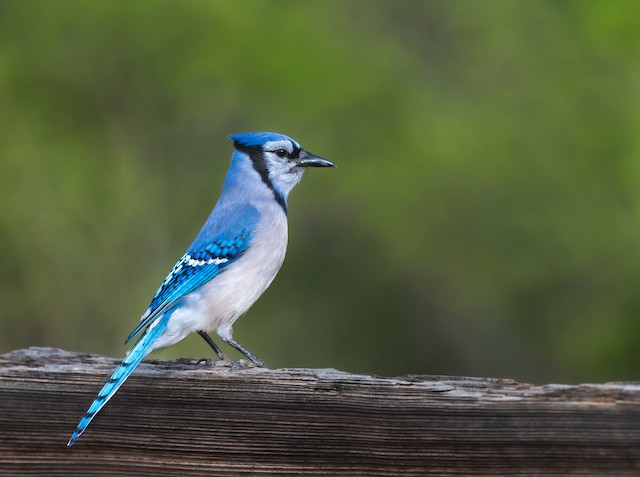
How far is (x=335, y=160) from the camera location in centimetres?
1009

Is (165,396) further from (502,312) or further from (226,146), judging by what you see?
(502,312)

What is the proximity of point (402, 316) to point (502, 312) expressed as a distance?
119 centimetres

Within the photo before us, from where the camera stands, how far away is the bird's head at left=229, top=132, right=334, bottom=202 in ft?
10.7

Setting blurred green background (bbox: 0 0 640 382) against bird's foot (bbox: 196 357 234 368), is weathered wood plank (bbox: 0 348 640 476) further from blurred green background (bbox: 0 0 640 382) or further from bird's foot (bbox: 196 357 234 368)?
blurred green background (bbox: 0 0 640 382)

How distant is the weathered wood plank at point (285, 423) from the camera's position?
1818 mm

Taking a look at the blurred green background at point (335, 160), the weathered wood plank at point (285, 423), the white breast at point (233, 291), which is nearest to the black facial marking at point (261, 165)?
the white breast at point (233, 291)

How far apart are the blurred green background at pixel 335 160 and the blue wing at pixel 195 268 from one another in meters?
6.47

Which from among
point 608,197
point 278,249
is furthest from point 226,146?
point 278,249

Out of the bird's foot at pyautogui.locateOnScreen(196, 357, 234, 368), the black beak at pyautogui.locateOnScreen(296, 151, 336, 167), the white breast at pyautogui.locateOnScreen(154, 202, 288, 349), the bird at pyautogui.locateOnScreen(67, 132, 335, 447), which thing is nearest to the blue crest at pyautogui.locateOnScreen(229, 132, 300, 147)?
the bird at pyautogui.locateOnScreen(67, 132, 335, 447)

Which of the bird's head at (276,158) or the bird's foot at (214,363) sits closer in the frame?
the bird's foot at (214,363)

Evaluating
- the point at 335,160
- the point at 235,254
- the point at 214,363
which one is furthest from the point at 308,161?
the point at 335,160

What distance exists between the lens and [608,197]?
1020 centimetres

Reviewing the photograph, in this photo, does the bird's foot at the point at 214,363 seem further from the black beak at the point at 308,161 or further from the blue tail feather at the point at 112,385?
the black beak at the point at 308,161

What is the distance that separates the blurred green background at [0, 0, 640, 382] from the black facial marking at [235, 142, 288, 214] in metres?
6.16
